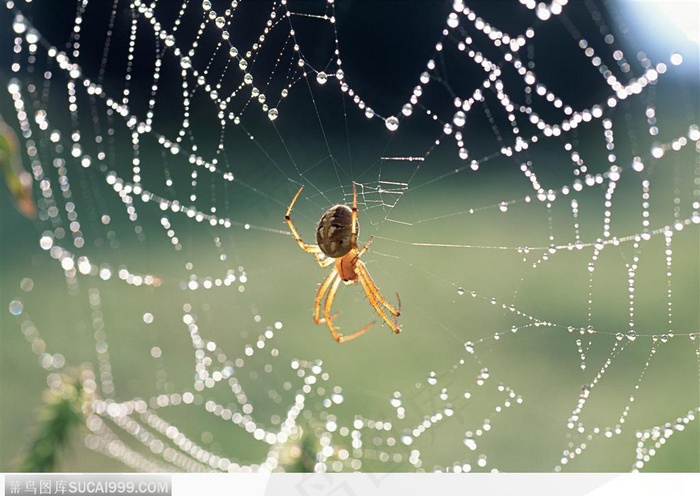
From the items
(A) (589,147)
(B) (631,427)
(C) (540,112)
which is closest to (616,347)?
(B) (631,427)

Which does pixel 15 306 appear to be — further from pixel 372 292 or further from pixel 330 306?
pixel 372 292

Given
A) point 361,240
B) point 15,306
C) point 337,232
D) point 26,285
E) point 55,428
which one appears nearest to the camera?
point 55,428

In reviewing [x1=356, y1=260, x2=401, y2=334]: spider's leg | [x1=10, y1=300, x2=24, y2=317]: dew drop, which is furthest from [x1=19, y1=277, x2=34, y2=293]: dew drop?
[x1=356, y1=260, x2=401, y2=334]: spider's leg

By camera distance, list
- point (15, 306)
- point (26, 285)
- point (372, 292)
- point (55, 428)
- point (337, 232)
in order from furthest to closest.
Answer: point (26, 285), point (15, 306), point (372, 292), point (337, 232), point (55, 428)

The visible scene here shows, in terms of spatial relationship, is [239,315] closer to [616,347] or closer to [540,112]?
[616,347]

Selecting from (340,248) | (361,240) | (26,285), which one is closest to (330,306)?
(340,248)

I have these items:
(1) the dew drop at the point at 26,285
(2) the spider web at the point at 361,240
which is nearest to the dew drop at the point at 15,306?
(2) the spider web at the point at 361,240
